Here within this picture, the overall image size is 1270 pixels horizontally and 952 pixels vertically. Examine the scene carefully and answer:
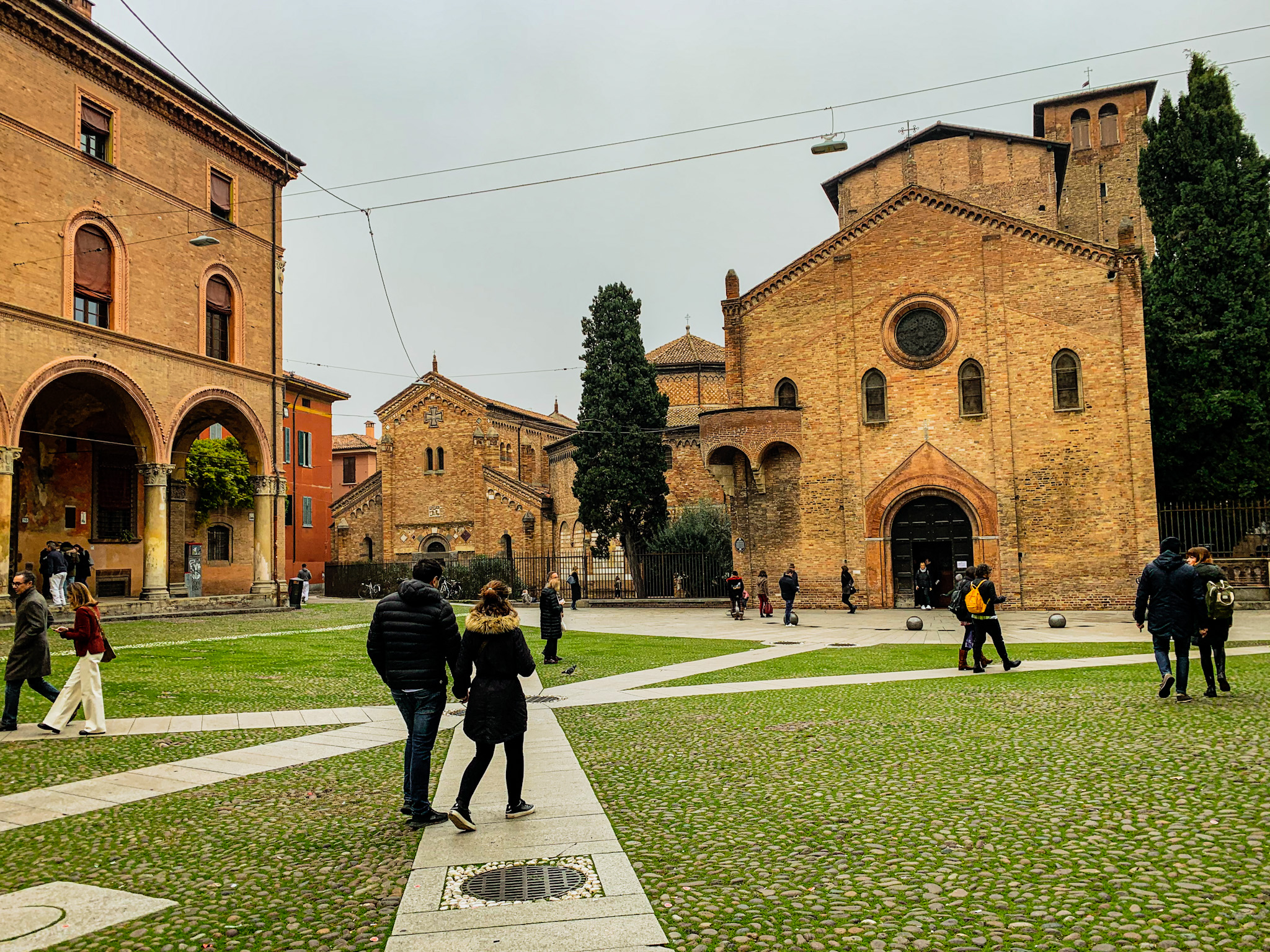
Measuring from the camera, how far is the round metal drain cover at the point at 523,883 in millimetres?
4621

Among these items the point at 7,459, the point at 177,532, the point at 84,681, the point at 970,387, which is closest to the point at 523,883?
the point at 84,681

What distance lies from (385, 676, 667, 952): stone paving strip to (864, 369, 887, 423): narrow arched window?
23209 mm

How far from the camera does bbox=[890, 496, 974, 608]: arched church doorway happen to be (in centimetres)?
2794

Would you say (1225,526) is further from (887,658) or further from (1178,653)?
(1178,653)

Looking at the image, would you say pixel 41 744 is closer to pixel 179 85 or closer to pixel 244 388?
pixel 244 388

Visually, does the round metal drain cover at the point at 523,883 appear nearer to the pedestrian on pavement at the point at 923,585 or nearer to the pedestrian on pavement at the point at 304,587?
the pedestrian on pavement at the point at 923,585

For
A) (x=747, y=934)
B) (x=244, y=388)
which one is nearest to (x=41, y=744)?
(x=747, y=934)

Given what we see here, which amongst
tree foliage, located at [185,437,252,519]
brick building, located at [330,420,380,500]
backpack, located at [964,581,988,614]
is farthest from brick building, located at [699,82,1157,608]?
brick building, located at [330,420,380,500]

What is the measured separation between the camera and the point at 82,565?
23.5m

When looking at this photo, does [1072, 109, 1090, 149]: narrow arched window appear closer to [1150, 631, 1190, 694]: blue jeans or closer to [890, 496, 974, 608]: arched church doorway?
[890, 496, 974, 608]: arched church doorway

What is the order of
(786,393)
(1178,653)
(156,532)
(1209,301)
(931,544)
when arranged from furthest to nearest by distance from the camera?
(786,393), (931,544), (1209,301), (156,532), (1178,653)

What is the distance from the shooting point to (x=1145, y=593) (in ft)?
32.5

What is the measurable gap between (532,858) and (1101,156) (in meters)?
47.8

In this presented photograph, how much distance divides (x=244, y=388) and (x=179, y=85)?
8575 millimetres
